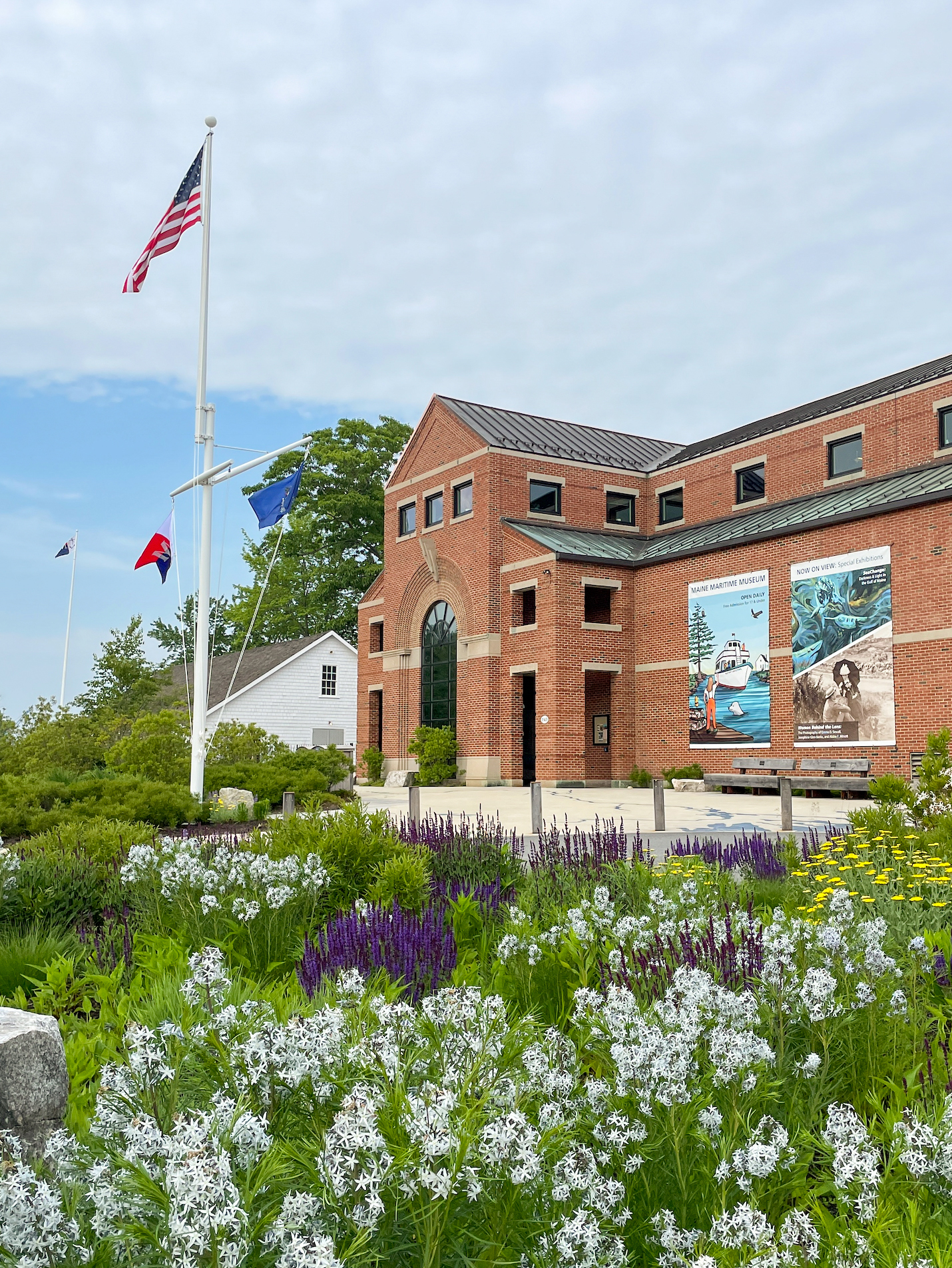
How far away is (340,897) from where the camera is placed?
775 centimetres

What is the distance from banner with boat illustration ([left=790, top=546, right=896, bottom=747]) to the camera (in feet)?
81.2

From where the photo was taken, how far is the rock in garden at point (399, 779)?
3603 cm

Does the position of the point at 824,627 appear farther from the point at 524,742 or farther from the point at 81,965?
the point at 81,965

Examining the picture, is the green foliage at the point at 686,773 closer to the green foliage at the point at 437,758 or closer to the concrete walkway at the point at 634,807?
the concrete walkway at the point at 634,807

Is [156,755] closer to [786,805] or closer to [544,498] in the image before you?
[786,805]

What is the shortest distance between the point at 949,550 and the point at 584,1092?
23.8 m

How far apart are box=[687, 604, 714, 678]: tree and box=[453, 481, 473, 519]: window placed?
31.4ft

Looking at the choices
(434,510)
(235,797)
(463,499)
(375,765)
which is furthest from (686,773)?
(235,797)

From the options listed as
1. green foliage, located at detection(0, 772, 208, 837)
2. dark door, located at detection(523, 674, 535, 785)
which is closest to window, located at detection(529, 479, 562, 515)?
dark door, located at detection(523, 674, 535, 785)

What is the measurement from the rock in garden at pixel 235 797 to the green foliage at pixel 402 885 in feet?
38.7

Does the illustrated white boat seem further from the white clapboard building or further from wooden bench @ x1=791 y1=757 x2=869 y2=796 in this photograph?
the white clapboard building

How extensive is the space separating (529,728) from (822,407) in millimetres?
14453

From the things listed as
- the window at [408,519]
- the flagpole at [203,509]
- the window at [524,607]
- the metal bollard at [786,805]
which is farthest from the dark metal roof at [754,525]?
the flagpole at [203,509]

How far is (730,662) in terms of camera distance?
29.1 m
